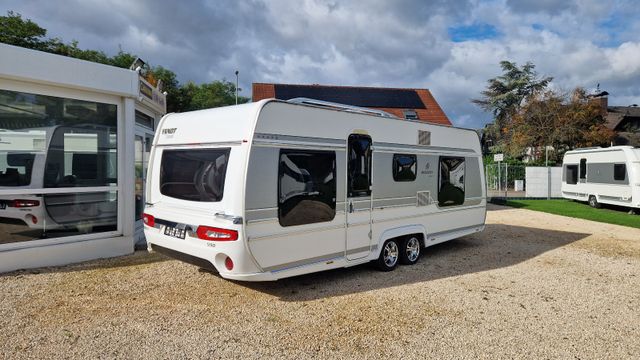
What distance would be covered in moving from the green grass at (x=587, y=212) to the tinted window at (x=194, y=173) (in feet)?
41.1

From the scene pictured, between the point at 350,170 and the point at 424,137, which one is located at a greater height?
the point at 424,137

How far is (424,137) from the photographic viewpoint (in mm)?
7168

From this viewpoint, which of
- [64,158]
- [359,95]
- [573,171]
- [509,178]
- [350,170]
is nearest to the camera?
[350,170]

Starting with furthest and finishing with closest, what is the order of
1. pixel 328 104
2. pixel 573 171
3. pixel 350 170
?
pixel 573 171 → pixel 328 104 → pixel 350 170

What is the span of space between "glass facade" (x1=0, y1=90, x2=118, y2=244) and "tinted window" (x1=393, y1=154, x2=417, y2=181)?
188 inches

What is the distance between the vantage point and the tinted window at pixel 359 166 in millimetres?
5879

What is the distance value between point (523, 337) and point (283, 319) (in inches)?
98.0

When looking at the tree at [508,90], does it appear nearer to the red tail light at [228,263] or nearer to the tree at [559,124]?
the tree at [559,124]

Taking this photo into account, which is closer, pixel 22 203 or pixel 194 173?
pixel 194 173

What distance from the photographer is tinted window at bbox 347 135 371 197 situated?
5.88 metres

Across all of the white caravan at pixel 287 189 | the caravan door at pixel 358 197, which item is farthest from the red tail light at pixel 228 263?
the caravan door at pixel 358 197

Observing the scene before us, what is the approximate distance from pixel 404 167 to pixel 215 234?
333cm

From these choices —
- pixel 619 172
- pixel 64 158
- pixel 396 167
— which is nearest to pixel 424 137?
pixel 396 167

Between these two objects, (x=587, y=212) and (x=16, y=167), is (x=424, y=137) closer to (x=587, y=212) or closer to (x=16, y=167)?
(x=16, y=167)
